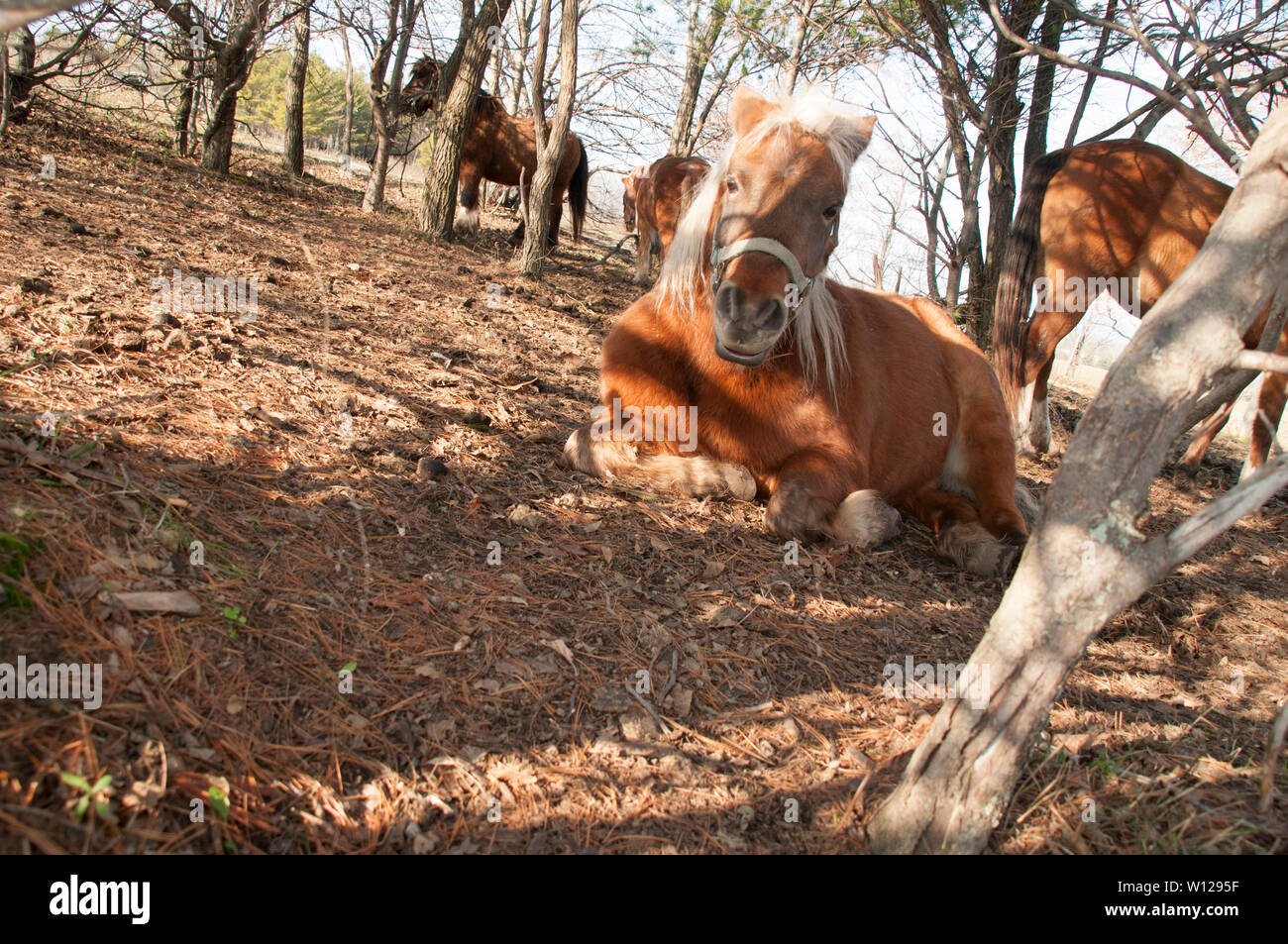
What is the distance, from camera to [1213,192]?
5734 millimetres

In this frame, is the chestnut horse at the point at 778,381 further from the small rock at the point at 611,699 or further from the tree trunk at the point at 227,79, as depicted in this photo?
the tree trunk at the point at 227,79

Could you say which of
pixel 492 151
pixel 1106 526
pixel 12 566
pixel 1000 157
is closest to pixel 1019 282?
pixel 1000 157

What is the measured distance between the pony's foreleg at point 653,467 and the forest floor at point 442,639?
0.13 m

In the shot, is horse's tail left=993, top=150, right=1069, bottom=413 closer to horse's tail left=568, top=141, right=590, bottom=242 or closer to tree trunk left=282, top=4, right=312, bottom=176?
tree trunk left=282, top=4, right=312, bottom=176

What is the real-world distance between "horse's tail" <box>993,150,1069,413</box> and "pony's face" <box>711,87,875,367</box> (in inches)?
128

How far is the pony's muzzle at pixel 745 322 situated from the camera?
292cm

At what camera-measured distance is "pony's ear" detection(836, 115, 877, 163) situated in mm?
3455

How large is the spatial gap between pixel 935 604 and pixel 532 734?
199 centimetres

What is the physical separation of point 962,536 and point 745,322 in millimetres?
1733

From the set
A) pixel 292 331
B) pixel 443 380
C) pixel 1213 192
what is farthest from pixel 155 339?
pixel 1213 192

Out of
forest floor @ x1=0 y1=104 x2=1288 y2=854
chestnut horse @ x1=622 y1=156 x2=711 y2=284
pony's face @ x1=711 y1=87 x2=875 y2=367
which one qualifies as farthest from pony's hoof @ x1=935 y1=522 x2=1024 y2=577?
chestnut horse @ x1=622 y1=156 x2=711 y2=284

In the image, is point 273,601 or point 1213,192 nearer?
point 273,601
